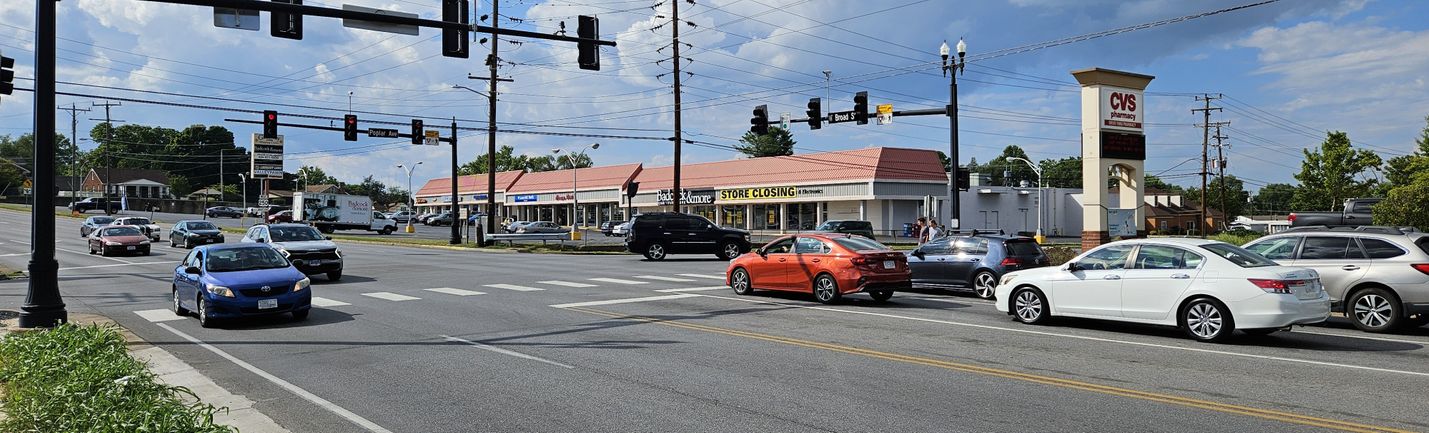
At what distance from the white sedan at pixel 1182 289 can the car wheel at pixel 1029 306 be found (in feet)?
0.05

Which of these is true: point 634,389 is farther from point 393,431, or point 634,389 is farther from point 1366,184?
point 1366,184

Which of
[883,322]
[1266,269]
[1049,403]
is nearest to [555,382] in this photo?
[1049,403]

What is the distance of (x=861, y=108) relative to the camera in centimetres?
2647

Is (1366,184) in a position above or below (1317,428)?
above

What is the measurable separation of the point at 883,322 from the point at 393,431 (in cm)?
837

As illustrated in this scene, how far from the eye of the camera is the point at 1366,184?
5944cm

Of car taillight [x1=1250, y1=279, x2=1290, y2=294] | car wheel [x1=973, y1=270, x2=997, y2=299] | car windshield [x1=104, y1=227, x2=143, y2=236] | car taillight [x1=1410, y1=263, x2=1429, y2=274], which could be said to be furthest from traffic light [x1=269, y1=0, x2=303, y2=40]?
car windshield [x1=104, y1=227, x2=143, y2=236]

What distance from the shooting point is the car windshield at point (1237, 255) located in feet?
36.4

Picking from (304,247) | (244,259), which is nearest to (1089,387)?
(244,259)

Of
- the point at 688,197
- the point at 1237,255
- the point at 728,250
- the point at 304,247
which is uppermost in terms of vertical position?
the point at 688,197

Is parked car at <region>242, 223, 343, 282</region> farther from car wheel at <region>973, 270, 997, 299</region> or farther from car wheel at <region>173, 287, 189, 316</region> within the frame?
car wheel at <region>973, 270, 997, 299</region>

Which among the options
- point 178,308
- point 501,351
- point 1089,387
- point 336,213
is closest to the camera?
point 1089,387

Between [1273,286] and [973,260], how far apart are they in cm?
750

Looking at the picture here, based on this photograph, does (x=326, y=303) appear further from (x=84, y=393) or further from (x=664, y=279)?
(x=84, y=393)
